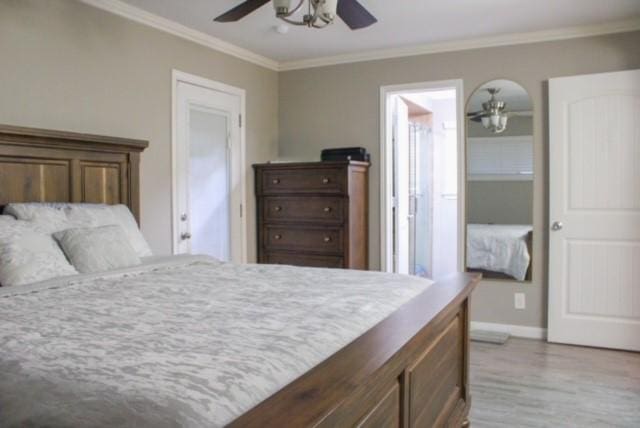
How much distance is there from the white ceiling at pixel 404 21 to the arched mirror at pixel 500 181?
1.81 feet

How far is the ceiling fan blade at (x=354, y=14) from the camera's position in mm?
2613

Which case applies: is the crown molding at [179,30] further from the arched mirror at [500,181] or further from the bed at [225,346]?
the arched mirror at [500,181]

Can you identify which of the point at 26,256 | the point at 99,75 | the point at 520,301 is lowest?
the point at 520,301

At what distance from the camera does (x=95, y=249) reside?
2.45 m

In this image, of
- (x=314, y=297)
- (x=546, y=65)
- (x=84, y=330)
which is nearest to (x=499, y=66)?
(x=546, y=65)

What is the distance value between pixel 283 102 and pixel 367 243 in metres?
1.58

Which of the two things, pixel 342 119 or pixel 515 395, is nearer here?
pixel 515 395

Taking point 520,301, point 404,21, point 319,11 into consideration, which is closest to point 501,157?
point 520,301

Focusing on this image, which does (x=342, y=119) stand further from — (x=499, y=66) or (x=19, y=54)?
(x=19, y=54)

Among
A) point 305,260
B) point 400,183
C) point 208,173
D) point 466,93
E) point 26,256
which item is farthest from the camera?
point 400,183

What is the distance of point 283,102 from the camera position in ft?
17.1

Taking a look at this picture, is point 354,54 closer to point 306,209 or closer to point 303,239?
point 306,209

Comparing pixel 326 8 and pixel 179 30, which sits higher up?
pixel 179 30

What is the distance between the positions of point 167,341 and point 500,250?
11.9 feet
